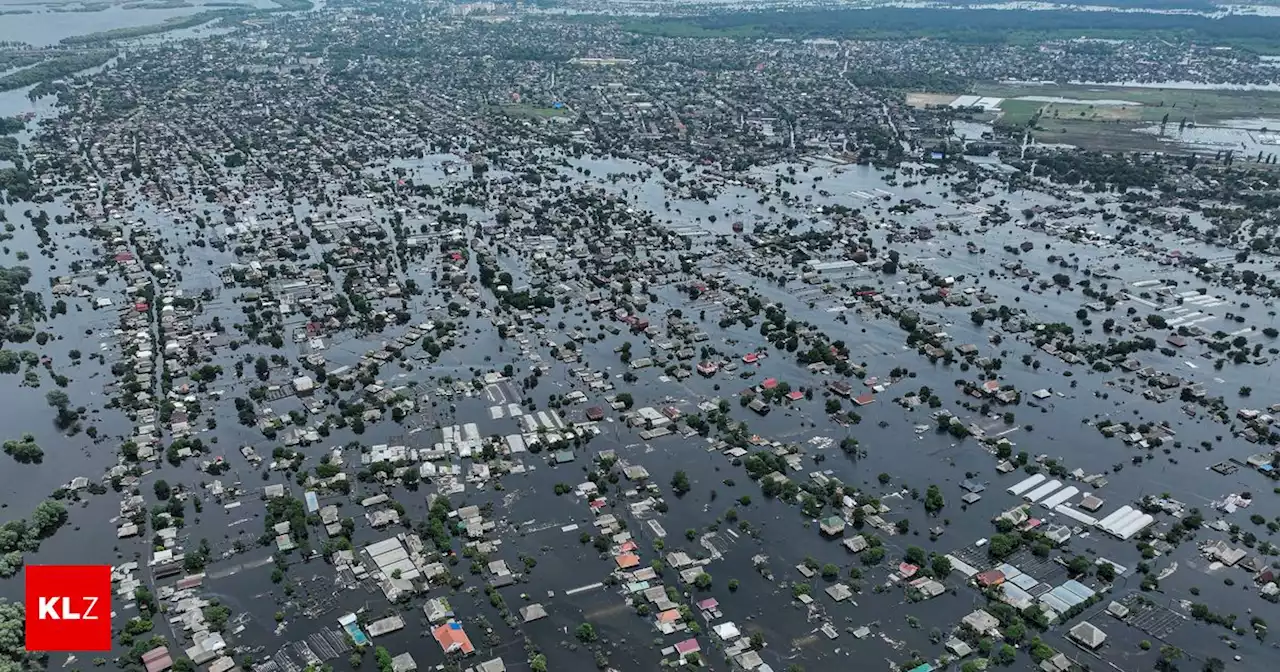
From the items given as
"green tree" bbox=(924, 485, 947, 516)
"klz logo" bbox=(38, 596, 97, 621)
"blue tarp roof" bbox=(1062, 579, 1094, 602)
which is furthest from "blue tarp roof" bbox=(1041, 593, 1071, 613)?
"klz logo" bbox=(38, 596, 97, 621)

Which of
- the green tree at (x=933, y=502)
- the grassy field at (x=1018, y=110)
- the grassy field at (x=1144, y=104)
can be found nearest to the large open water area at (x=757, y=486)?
the green tree at (x=933, y=502)

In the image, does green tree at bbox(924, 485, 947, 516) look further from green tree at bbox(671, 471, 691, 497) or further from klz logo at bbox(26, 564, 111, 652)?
klz logo at bbox(26, 564, 111, 652)

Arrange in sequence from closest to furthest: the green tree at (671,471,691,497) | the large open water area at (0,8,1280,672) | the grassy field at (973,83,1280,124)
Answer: the large open water area at (0,8,1280,672) → the green tree at (671,471,691,497) → the grassy field at (973,83,1280,124)

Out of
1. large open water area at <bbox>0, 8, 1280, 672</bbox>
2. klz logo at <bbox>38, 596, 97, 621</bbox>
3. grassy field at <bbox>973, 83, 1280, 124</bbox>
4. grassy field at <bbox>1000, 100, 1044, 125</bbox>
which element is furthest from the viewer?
grassy field at <bbox>973, 83, 1280, 124</bbox>

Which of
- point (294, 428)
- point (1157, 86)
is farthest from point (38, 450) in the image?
point (1157, 86)

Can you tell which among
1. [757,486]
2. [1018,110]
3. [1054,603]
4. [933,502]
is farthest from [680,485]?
[1018,110]

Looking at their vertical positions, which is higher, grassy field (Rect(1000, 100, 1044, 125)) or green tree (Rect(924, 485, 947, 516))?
grassy field (Rect(1000, 100, 1044, 125))

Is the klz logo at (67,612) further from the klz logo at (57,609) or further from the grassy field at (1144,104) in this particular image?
the grassy field at (1144,104)

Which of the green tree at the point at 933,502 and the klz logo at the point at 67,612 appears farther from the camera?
the green tree at the point at 933,502
